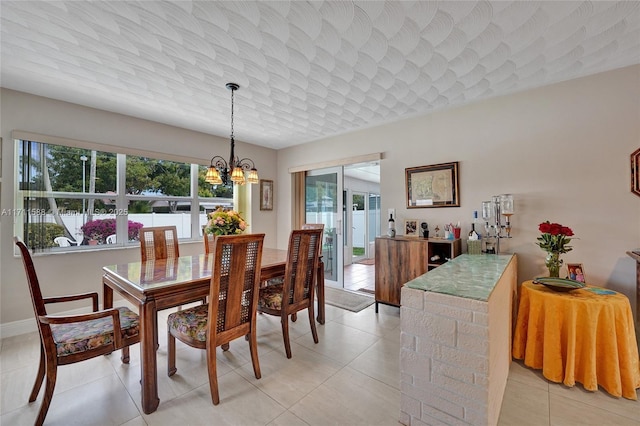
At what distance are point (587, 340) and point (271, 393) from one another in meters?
2.26

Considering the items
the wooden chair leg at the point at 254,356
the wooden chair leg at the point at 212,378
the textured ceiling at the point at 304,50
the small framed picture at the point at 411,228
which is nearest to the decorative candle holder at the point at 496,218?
the small framed picture at the point at 411,228

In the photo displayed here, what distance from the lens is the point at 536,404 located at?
67.1 inches

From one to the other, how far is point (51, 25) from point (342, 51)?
2076mm

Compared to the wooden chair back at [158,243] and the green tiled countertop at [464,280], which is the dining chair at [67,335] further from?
the green tiled countertop at [464,280]

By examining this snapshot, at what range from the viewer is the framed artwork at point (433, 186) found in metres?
3.22

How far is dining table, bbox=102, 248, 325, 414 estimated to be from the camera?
Answer: 5.37 feet

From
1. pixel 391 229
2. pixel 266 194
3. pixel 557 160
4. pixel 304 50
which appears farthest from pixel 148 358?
pixel 557 160

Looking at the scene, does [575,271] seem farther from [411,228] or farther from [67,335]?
[67,335]

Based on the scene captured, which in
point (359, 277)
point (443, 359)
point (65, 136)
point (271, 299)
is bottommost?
point (359, 277)

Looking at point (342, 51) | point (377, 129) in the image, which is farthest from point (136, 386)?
point (377, 129)

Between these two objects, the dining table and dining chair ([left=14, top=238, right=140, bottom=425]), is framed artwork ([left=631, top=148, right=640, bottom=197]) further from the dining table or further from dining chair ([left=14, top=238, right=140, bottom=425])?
dining chair ([left=14, top=238, right=140, bottom=425])

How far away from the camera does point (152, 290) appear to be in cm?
165

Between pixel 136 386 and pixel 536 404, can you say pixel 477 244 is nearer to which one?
pixel 536 404

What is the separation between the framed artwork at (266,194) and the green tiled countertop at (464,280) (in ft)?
12.3
